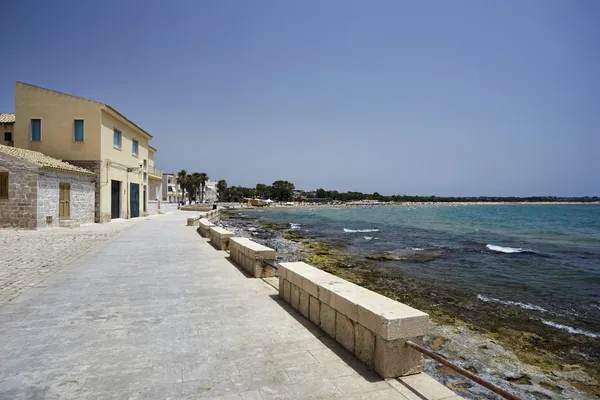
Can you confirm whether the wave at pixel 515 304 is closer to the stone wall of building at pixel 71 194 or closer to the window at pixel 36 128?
the stone wall of building at pixel 71 194

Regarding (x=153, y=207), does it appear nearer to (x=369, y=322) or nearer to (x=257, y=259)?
(x=257, y=259)

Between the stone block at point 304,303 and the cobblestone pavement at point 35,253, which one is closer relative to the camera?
the stone block at point 304,303

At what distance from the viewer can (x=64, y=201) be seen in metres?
19.8

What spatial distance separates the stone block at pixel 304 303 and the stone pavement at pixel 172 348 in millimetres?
111

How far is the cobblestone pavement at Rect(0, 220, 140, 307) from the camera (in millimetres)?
7547

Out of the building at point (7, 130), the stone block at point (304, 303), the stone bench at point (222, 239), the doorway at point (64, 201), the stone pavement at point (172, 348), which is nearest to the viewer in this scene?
the stone pavement at point (172, 348)

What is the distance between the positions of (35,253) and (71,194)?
10311 mm

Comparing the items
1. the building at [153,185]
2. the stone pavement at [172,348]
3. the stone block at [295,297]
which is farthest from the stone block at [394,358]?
the building at [153,185]

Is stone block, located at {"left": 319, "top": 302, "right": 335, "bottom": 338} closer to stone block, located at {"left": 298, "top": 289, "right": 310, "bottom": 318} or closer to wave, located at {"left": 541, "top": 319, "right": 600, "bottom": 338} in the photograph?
stone block, located at {"left": 298, "top": 289, "right": 310, "bottom": 318}

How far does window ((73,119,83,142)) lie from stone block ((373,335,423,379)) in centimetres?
2389

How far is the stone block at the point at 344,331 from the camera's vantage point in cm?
427

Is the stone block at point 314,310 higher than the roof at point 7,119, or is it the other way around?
the roof at point 7,119

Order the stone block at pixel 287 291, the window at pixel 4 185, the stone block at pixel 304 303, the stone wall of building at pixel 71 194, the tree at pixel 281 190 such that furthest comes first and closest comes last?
the tree at pixel 281 190 → the stone wall of building at pixel 71 194 → the window at pixel 4 185 → the stone block at pixel 287 291 → the stone block at pixel 304 303

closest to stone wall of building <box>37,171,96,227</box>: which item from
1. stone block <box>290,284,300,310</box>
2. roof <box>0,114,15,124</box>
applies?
roof <box>0,114,15,124</box>
